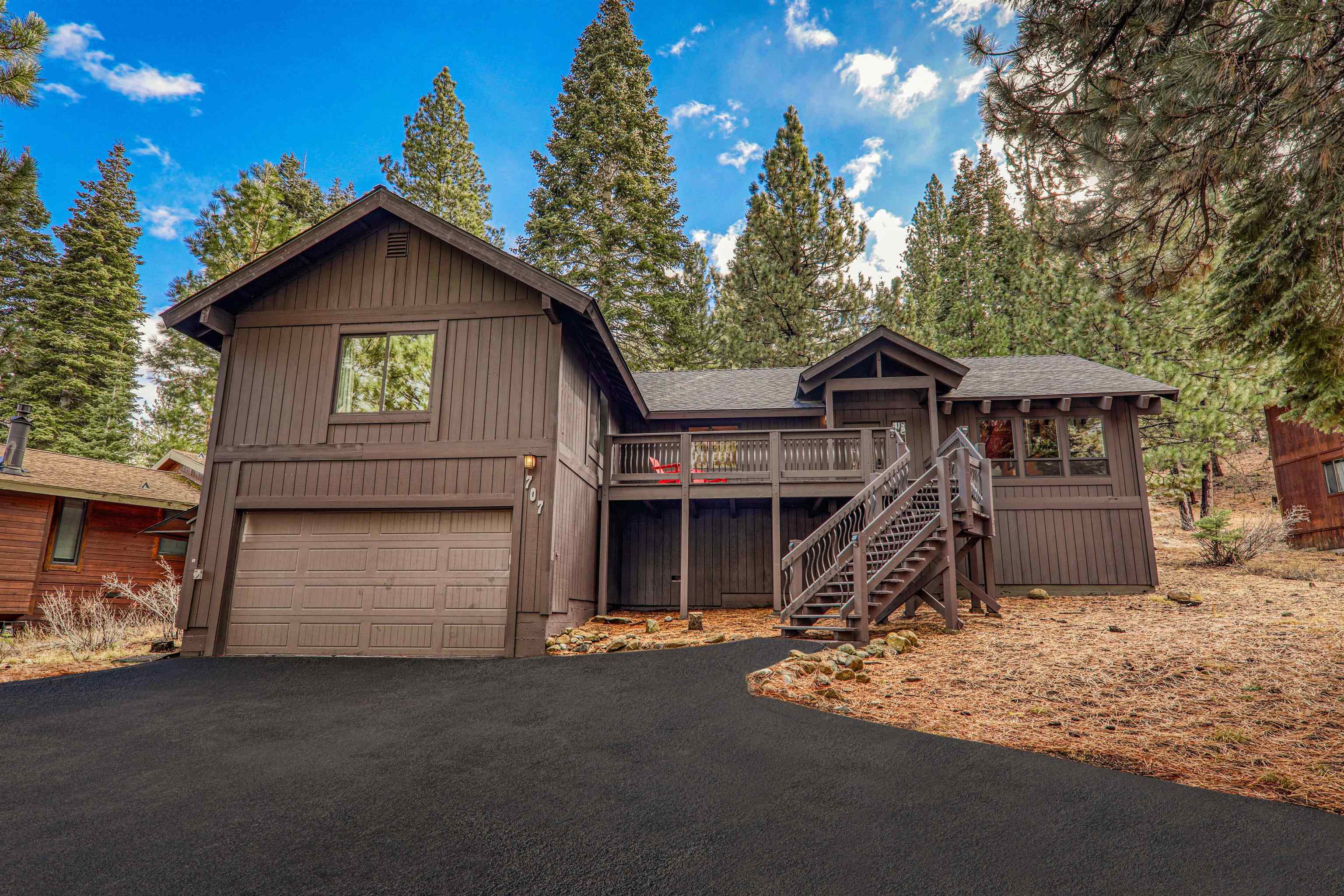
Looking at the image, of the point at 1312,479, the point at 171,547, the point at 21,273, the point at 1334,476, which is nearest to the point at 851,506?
the point at 1334,476

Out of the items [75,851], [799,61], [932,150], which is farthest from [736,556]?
[932,150]

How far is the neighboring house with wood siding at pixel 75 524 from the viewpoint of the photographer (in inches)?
541

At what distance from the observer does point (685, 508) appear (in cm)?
1238

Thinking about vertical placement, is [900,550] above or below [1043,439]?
below

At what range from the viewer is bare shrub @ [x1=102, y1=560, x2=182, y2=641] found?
1256 cm

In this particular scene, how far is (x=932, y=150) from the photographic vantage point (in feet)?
106

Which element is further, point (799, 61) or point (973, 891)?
point (799, 61)

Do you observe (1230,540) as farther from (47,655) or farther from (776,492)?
(47,655)

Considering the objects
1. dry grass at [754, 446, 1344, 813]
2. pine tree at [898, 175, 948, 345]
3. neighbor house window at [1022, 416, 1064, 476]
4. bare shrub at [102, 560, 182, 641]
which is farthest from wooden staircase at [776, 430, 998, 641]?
pine tree at [898, 175, 948, 345]

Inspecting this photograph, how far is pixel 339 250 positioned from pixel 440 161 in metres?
16.3

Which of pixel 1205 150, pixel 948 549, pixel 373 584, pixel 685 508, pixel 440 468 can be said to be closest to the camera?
pixel 1205 150

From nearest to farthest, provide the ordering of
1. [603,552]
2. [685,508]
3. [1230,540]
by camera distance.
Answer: [603,552] < [685,508] < [1230,540]

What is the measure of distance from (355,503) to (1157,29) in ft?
33.7

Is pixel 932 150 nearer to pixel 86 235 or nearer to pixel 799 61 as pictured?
pixel 799 61
